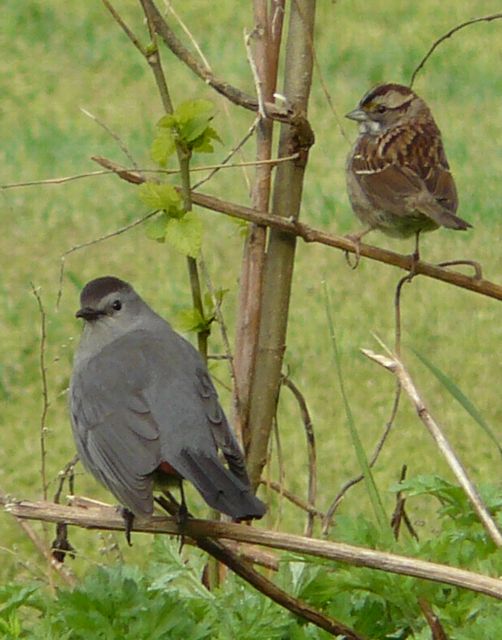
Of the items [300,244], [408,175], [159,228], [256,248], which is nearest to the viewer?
[159,228]

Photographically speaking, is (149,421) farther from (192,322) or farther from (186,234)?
(186,234)

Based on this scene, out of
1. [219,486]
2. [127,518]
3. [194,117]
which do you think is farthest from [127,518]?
[194,117]

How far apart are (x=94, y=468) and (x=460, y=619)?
0.89 m

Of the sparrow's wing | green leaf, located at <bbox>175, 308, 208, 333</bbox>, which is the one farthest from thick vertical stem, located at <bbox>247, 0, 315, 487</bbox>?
the sparrow's wing

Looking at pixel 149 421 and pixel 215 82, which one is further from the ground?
pixel 215 82

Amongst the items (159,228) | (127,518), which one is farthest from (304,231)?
(127,518)

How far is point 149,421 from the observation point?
9.71 feet

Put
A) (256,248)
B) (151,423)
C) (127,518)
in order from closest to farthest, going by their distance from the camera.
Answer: (127,518), (151,423), (256,248)

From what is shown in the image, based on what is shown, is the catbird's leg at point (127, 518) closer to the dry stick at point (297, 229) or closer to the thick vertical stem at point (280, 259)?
the thick vertical stem at point (280, 259)

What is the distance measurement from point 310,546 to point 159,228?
0.92 metres

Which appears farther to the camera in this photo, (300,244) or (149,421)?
(300,244)

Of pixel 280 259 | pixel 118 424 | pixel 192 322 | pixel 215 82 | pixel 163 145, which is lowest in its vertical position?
pixel 118 424

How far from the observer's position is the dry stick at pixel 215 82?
2.89 metres

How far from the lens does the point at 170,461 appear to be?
2.84 metres
